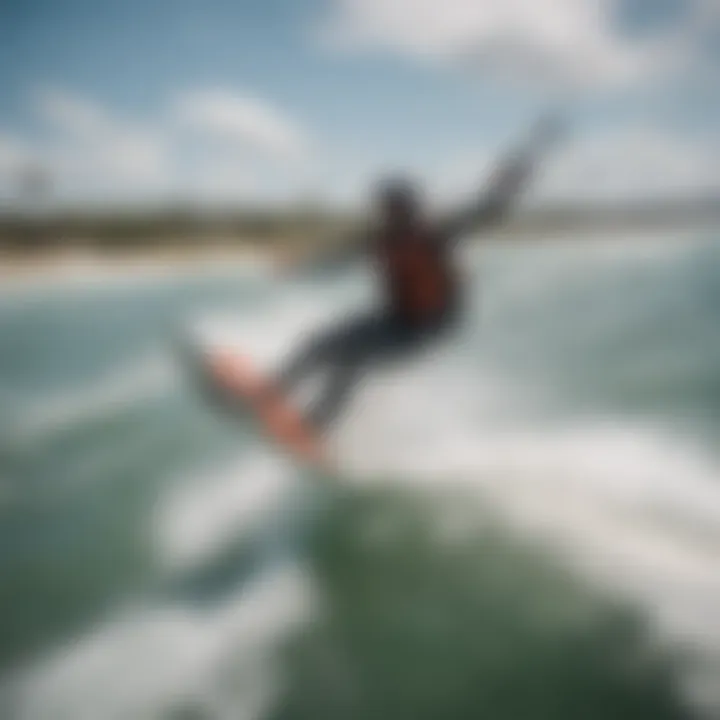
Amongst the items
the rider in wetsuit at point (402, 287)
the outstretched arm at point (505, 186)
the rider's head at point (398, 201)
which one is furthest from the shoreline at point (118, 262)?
the outstretched arm at point (505, 186)

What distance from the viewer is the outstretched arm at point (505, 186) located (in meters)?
1.83

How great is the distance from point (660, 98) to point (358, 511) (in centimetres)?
135

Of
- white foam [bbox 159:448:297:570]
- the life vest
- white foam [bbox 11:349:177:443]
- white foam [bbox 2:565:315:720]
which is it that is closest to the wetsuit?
the life vest

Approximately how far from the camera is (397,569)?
1737mm

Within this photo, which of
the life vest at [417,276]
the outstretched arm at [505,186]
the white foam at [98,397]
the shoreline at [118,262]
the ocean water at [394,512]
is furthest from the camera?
the shoreline at [118,262]

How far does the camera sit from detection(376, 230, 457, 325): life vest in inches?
77.0

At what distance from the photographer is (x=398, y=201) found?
1.88 metres

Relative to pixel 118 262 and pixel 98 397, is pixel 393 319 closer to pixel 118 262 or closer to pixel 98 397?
pixel 98 397

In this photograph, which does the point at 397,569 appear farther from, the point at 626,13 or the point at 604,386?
the point at 626,13

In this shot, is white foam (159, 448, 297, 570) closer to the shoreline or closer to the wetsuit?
the wetsuit

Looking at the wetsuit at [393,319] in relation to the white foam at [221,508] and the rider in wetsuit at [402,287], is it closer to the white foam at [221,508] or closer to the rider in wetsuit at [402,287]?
the rider in wetsuit at [402,287]

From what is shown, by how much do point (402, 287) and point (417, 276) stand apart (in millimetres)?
58

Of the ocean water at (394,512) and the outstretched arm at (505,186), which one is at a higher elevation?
the outstretched arm at (505,186)

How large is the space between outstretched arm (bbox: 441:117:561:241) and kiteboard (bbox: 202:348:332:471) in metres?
0.68
